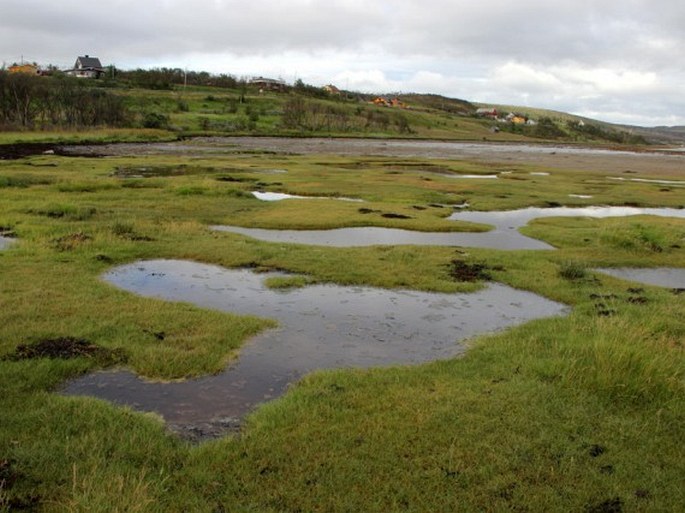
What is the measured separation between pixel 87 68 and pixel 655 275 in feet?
563

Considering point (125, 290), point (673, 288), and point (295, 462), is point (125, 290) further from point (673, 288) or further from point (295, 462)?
point (673, 288)

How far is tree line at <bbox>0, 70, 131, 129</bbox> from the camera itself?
7444 cm

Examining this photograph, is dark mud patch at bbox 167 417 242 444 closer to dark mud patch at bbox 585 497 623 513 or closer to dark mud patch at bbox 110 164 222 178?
dark mud patch at bbox 585 497 623 513

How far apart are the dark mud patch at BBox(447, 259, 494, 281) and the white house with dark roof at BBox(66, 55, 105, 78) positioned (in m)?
164

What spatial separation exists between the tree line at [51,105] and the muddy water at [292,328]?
6749 cm

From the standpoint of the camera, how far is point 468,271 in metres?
16.9

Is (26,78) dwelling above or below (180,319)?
above

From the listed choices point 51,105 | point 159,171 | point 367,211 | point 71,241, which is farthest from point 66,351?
point 51,105

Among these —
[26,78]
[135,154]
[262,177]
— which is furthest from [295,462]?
[26,78]

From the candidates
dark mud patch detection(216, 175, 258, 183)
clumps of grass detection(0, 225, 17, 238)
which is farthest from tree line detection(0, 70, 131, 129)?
clumps of grass detection(0, 225, 17, 238)

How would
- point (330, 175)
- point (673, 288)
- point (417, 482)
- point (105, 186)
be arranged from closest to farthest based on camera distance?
1. point (417, 482)
2. point (673, 288)
3. point (105, 186)
4. point (330, 175)

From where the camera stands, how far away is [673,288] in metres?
16.4

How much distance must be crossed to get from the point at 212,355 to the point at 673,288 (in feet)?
42.9

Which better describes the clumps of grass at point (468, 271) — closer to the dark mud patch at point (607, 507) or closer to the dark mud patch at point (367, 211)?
the dark mud patch at point (367, 211)
